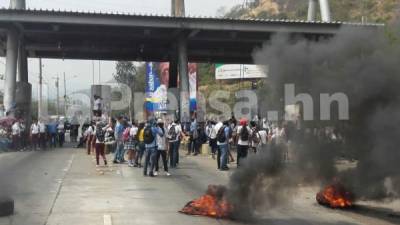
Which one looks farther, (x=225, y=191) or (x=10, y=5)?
(x=10, y=5)

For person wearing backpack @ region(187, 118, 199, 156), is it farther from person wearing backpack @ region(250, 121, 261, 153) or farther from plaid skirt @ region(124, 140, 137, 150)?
plaid skirt @ region(124, 140, 137, 150)

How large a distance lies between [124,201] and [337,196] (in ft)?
13.2

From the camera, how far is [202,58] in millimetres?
40375

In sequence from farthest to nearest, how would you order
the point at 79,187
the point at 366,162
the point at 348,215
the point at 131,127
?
1. the point at 131,127
2. the point at 79,187
3. the point at 348,215
4. the point at 366,162

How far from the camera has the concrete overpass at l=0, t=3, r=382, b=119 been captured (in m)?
29.2

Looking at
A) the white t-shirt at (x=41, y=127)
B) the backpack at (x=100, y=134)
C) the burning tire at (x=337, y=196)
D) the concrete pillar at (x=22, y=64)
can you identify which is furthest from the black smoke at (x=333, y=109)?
the concrete pillar at (x=22, y=64)

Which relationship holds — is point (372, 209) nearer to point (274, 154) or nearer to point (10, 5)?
point (274, 154)

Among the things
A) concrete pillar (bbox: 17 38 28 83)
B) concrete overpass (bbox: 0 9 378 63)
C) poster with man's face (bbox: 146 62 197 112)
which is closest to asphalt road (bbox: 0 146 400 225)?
concrete overpass (bbox: 0 9 378 63)

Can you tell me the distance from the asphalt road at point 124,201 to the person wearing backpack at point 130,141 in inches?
67.8

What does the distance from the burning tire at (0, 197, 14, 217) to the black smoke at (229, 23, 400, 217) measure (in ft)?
12.2

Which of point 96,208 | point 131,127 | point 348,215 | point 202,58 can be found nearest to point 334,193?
point 348,215

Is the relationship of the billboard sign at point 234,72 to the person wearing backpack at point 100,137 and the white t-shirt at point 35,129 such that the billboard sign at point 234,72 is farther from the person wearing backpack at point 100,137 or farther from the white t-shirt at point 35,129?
the person wearing backpack at point 100,137

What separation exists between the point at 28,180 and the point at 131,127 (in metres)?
5.55

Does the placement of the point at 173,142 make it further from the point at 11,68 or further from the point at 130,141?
the point at 11,68
